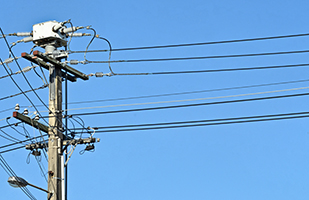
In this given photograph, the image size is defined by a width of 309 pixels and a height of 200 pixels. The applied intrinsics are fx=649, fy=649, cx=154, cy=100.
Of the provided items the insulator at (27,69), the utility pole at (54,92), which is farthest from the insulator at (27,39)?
the insulator at (27,69)

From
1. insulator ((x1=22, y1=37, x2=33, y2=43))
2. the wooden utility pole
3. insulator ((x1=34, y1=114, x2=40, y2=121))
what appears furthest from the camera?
insulator ((x1=22, y1=37, x2=33, y2=43))

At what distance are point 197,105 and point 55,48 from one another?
14.6ft

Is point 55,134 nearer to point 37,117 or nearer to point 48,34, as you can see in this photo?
point 37,117

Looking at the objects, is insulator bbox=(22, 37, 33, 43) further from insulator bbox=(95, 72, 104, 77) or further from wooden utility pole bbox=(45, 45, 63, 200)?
insulator bbox=(95, 72, 104, 77)

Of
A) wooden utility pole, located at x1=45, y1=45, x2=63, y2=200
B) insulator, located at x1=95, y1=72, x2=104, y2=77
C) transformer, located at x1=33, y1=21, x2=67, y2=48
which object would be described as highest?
transformer, located at x1=33, y1=21, x2=67, y2=48

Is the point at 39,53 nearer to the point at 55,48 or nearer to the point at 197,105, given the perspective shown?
the point at 55,48

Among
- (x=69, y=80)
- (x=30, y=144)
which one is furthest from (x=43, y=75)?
(x=30, y=144)

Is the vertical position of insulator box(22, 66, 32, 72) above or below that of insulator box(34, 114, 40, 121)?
above

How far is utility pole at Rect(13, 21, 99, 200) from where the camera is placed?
691 inches

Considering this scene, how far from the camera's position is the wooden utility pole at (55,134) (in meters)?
17.4

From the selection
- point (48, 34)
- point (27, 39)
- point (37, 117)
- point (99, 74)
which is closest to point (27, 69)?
point (27, 39)

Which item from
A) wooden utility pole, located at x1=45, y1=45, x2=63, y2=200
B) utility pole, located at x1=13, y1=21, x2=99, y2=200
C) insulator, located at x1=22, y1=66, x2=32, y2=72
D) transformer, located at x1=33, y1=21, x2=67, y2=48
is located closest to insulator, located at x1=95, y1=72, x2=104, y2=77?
utility pole, located at x1=13, y1=21, x2=99, y2=200

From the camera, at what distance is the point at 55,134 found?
18.0m

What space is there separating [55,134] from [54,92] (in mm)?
1228
